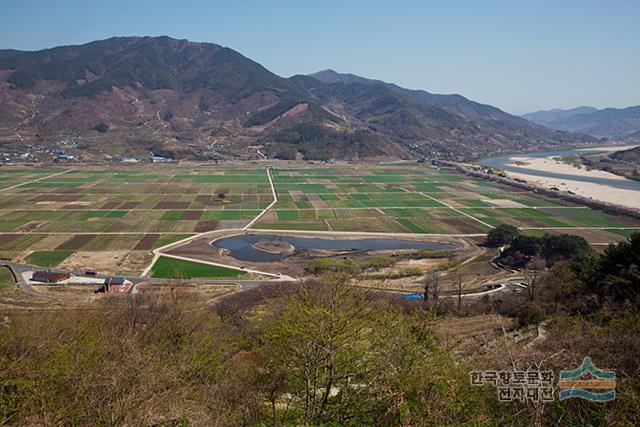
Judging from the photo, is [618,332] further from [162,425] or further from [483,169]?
[483,169]

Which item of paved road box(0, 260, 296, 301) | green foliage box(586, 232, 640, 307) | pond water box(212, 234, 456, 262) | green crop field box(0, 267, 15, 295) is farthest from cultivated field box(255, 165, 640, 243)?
green foliage box(586, 232, 640, 307)

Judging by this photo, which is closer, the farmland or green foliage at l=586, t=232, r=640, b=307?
green foliage at l=586, t=232, r=640, b=307

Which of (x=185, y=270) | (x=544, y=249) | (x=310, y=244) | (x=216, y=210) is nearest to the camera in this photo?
(x=185, y=270)

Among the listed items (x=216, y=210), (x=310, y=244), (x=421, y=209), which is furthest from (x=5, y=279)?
(x=421, y=209)

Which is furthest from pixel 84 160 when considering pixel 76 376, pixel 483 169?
pixel 76 376

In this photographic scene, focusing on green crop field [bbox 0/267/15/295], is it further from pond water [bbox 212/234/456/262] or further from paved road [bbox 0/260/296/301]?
pond water [bbox 212/234/456/262]

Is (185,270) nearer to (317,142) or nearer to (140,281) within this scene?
(140,281)

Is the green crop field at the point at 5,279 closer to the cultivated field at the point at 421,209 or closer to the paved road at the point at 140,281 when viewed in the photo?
the paved road at the point at 140,281
